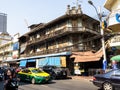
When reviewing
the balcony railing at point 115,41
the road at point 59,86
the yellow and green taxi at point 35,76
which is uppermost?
the balcony railing at point 115,41

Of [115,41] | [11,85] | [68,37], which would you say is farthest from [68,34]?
[11,85]

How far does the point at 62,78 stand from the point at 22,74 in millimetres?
5971

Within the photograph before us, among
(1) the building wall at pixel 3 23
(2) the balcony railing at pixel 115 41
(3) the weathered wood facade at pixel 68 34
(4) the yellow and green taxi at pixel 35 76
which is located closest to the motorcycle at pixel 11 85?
(4) the yellow and green taxi at pixel 35 76

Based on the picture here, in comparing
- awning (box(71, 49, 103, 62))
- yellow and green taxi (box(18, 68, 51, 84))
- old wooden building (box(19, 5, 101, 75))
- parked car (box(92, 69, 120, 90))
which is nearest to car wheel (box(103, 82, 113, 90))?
parked car (box(92, 69, 120, 90))

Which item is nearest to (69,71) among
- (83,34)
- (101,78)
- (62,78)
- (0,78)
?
(62,78)

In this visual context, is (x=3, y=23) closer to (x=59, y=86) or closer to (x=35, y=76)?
(x=35, y=76)

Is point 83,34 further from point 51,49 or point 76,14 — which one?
point 51,49

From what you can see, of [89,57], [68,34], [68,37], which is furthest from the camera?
[68,37]

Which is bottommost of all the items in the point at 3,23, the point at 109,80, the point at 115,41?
the point at 109,80

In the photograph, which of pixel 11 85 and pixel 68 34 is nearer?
pixel 11 85

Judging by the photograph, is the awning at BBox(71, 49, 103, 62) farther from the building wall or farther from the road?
the building wall

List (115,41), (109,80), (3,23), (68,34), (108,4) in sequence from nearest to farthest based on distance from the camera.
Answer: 1. (109,80)
2. (115,41)
3. (108,4)
4. (68,34)
5. (3,23)

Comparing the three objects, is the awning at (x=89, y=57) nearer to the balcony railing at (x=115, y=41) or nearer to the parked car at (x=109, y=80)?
the balcony railing at (x=115, y=41)

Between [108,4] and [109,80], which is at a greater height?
[108,4]
